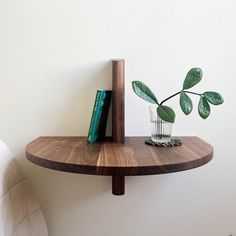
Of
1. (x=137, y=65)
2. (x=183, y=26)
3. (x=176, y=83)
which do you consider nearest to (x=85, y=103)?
(x=137, y=65)

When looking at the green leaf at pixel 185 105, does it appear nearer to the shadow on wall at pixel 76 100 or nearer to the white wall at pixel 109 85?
the white wall at pixel 109 85

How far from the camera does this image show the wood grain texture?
0.75 metres

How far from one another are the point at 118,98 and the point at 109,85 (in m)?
0.12

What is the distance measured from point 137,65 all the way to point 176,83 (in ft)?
0.57

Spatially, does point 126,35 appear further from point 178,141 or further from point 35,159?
point 35,159

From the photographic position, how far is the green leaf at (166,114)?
35.6 inches

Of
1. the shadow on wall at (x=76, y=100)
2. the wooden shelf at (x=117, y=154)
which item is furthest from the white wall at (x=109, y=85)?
the wooden shelf at (x=117, y=154)

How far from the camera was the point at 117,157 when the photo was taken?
32.4 inches

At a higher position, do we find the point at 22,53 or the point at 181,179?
the point at 22,53

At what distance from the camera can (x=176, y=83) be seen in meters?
1.12

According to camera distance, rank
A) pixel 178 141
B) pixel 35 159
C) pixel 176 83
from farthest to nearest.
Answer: pixel 176 83, pixel 178 141, pixel 35 159

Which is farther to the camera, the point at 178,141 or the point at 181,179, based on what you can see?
the point at 181,179

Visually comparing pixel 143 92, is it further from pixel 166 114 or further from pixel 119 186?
pixel 119 186

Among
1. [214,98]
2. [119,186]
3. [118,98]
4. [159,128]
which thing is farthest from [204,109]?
[119,186]
